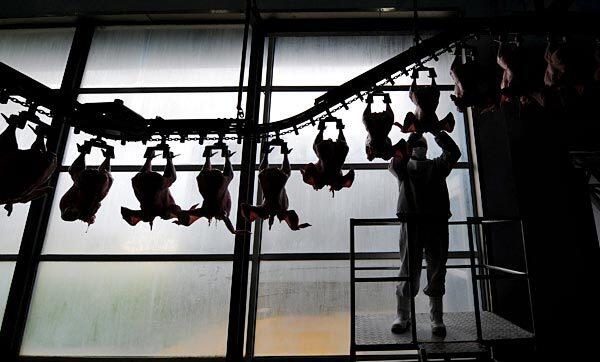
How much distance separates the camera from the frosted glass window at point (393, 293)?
2.49m

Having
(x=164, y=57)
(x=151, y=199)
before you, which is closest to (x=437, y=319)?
(x=151, y=199)

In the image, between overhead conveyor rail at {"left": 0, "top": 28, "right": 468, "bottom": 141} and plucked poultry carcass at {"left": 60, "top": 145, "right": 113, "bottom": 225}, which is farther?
plucked poultry carcass at {"left": 60, "top": 145, "right": 113, "bottom": 225}

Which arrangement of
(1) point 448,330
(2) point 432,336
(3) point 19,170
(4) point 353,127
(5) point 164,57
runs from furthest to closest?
(5) point 164,57 < (4) point 353,127 < (1) point 448,330 < (2) point 432,336 < (3) point 19,170

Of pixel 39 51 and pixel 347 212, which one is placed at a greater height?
pixel 39 51

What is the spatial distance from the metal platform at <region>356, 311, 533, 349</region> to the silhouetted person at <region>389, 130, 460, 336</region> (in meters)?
0.08

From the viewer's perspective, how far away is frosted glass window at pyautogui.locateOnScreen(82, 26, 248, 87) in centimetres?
319

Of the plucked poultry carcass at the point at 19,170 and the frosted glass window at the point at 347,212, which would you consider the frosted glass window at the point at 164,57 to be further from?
the plucked poultry carcass at the point at 19,170

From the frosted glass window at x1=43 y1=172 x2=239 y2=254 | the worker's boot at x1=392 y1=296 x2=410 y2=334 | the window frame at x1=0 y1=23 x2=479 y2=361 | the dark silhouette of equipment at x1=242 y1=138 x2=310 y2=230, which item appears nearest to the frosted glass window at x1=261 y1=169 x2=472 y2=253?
the window frame at x1=0 y1=23 x2=479 y2=361

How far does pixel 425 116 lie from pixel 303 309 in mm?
2214

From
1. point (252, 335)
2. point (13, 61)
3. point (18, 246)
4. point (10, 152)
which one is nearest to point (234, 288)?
point (252, 335)

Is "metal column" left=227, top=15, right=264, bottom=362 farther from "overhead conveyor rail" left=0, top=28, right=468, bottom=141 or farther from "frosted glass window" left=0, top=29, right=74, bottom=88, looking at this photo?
"frosted glass window" left=0, top=29, right=74, bottom=88

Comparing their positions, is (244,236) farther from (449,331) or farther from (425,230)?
(449,331)

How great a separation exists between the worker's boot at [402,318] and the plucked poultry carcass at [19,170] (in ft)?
6.26

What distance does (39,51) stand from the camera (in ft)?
10.8
